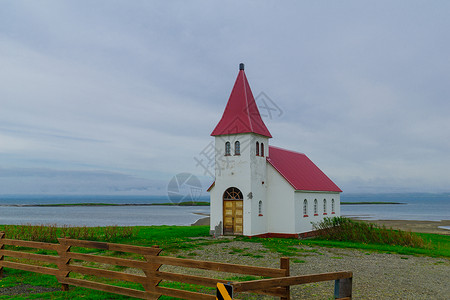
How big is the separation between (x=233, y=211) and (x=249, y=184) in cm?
225

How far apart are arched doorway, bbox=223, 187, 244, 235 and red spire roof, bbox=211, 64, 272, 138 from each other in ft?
13.8

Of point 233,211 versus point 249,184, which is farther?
point 233,211

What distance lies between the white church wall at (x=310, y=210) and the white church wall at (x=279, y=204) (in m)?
0.53

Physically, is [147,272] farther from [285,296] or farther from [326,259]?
[326,259]

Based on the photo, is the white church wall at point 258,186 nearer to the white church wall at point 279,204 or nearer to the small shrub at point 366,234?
the white church wall at point 279,204

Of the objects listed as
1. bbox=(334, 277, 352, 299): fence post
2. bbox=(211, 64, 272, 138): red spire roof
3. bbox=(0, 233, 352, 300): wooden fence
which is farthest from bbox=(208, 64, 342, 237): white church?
bbox=(334, 277, 352, 299): fence post

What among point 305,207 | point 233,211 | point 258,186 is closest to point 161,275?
point 233,211

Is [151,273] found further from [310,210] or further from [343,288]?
[310,210]

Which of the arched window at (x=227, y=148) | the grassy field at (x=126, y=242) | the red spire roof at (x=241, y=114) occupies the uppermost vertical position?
the red spire roof at (x=241, y=114)

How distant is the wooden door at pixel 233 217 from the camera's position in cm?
2469

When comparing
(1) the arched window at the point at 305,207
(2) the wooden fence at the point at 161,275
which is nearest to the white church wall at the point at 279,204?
(1) the arched window at the point at 305,207

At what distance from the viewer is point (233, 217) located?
24969 millimetres

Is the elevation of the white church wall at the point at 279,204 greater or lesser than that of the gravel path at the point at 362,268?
greater

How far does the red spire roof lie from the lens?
2528 cm
